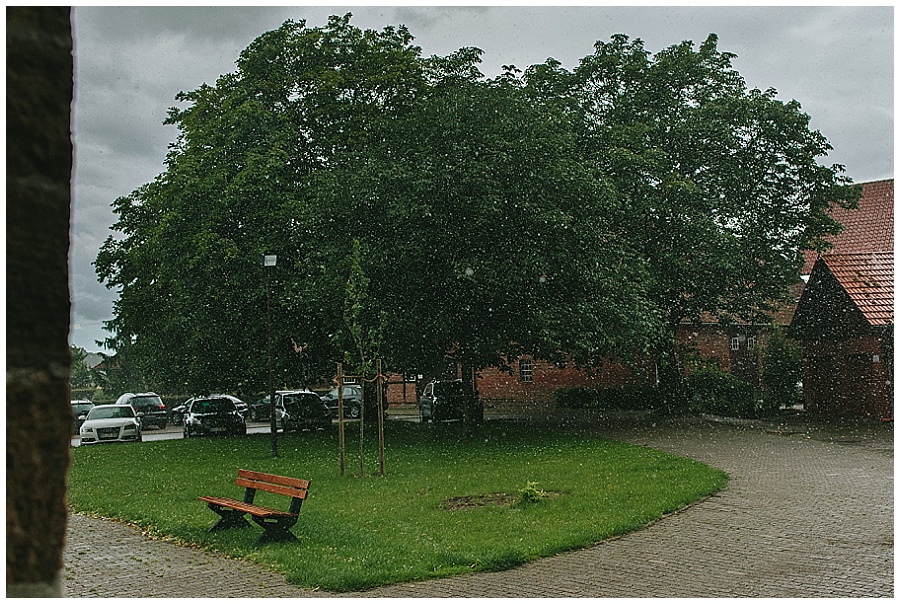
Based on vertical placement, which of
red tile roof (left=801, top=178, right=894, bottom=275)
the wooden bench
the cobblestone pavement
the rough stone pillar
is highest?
red tile roof (left=801, top=178, right=894, bottom=275)

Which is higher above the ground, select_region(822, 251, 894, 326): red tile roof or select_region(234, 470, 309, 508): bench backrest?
select_region(822, 251, 894, 326): red tile roof

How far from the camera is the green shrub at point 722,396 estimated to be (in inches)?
1273

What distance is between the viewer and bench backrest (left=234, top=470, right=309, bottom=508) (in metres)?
10.0

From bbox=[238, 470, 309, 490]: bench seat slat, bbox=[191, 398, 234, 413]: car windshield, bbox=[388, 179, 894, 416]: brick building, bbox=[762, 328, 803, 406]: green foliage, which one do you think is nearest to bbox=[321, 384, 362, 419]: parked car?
bbox=[388, 179, 894, 416]: brick building

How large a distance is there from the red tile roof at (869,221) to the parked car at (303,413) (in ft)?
64.7

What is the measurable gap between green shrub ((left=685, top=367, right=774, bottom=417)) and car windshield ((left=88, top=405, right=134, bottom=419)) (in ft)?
63.3

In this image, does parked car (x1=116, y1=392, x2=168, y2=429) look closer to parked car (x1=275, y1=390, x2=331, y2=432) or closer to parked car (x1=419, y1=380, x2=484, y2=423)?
→ parked car (x1=275, y1=390, x2=331, y2=432)

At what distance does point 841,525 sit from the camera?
36.4 ft

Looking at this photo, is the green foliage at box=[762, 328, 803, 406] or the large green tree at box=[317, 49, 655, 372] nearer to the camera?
the large green tree at box=[317, 49, 655, 372]

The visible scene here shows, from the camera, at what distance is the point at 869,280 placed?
28719mm

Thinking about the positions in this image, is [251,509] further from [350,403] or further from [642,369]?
[642,369]

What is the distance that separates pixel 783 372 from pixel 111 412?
77.8 feet

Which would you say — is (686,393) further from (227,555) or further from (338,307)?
(227,555)

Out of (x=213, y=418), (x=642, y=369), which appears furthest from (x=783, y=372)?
(x=213, y=418)
